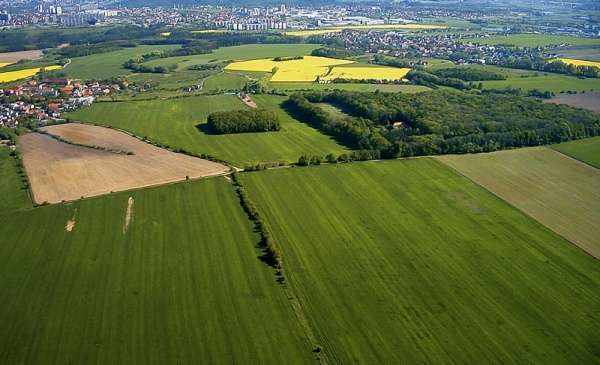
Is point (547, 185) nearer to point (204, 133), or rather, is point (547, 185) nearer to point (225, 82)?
point (204, 133)

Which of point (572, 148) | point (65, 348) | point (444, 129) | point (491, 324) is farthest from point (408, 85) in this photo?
point (65, 348)

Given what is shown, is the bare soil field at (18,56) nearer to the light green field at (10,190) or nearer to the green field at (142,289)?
the light green field at (10,190)

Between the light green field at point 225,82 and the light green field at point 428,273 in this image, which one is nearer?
the light green field at point 428,273

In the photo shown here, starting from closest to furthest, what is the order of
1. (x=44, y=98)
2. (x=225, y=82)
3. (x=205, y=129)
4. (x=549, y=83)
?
(x=205, y=129), (x=44, y=98), (x=549, y=83), (x=225, y=82)

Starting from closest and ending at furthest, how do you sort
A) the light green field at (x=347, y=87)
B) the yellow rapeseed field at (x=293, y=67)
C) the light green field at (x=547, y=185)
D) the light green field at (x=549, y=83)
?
1. the light green field at (x=547, y=185)
2. the light green field at (x=549, y=83)
3. the light green field at (x=347, y=87)
4. the yellow rapeseed field at (x=293, y=67)

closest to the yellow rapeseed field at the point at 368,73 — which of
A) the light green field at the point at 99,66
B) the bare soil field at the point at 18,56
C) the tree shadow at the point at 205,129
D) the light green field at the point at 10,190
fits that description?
the tree shadow at the point at 205,129

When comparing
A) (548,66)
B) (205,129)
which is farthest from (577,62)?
(205,129)

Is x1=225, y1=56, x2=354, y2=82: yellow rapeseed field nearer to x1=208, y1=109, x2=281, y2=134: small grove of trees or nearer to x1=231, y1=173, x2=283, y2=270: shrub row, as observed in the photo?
x1=208, y1=109, x2=281, y2=134: small grove of trees
